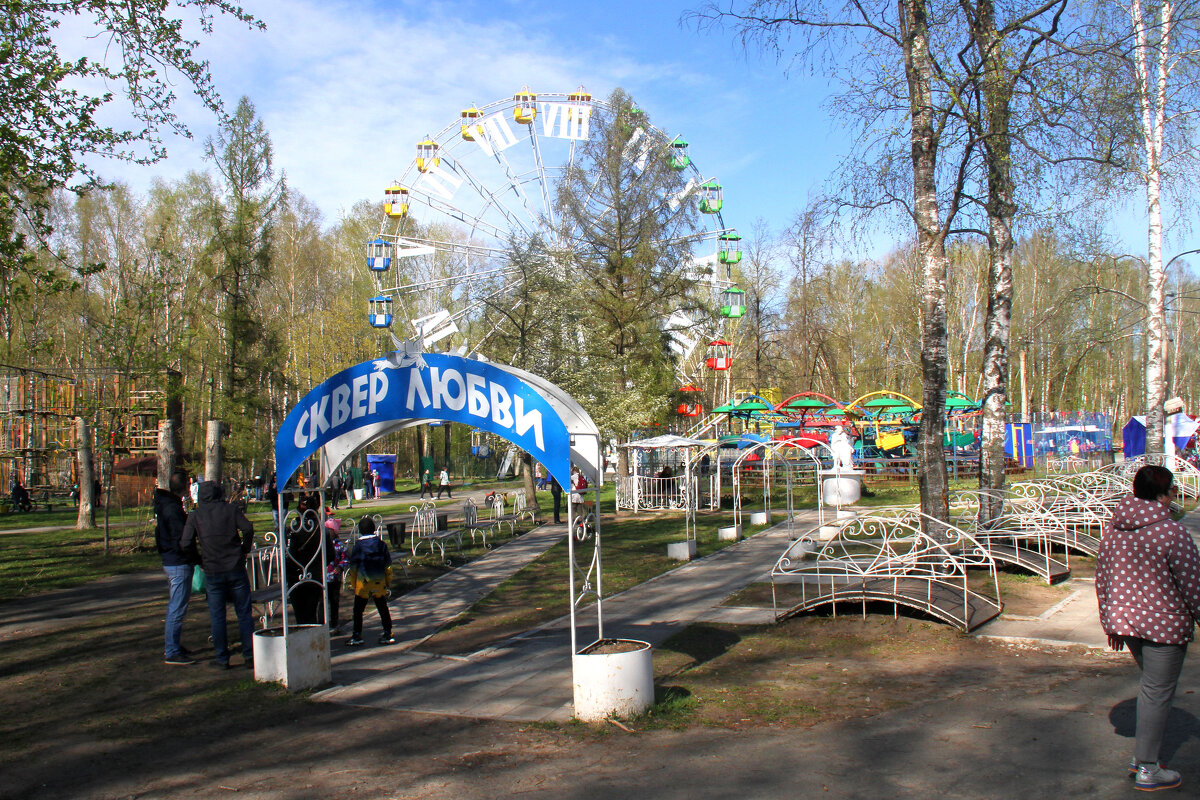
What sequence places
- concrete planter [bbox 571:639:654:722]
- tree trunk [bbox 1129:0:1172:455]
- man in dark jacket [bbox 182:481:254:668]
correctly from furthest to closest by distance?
tree trunk [bbox 1129:0:1172:455]
man in dark jacket [bbox 182:481:254:668]
concrete planter [bbox 571:639:654:722]

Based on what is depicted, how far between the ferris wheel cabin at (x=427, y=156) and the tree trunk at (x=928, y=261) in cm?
2617

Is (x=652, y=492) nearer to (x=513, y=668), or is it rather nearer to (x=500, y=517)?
(x=500, y=517)

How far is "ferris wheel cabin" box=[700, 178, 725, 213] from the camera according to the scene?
34688 millimetres

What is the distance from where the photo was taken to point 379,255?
1372 inches

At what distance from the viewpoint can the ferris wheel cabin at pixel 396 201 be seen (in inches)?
1364

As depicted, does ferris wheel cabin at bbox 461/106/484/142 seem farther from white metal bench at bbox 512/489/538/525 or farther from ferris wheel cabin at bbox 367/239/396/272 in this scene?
white metal bench at bbox 512/489/538/525

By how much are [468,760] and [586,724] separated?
94 centimetres

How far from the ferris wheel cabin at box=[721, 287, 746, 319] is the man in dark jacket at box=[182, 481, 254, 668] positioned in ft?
90.9

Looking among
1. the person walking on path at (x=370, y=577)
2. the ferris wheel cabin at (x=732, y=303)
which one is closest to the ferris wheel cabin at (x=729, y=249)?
the ferris wheel cabin at (x=732, y=303)

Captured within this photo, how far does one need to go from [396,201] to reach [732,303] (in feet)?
49.7

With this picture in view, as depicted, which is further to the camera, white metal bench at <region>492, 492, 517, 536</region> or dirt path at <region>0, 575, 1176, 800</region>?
white metal bench at <region>492, 492, 517, 536</region>

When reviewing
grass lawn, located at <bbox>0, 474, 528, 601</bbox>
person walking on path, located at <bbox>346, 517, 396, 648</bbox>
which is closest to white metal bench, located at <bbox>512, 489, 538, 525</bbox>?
grass lawn, located at <bbox>0, 474, 528, 601</bbox>

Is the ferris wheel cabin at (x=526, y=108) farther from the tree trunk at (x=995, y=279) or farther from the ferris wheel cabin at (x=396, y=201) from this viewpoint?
the tree trunk at (x=995, y=279)

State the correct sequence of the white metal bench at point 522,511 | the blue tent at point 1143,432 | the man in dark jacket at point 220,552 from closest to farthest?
1. the man in dark jacket at point 220,552
2. the white metal bench at point 522,511
3. the blue tent at point 1143,432
